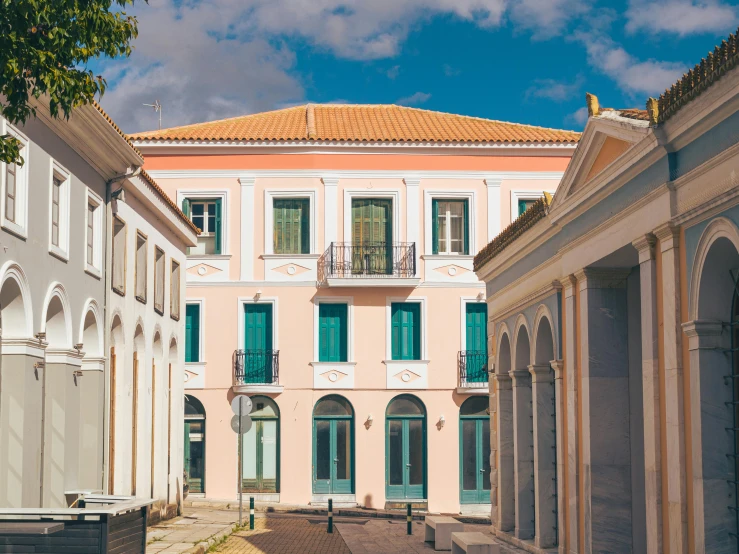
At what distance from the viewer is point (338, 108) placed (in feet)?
136

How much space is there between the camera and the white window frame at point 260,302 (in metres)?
36.0

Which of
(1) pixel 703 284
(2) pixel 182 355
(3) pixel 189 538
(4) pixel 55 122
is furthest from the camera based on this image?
(2) pixel 182 355

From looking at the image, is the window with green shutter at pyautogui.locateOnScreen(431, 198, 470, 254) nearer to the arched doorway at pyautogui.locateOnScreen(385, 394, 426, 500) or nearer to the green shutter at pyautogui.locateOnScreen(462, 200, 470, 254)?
the green shutter at pyautogui.locateOnScreen(462, 200, 470, 254)

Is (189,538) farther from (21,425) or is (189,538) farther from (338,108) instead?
(338,108)

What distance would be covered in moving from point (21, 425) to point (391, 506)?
20.1 meters

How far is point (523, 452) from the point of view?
21.9m

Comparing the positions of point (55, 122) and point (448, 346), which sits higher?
point (55, 122)

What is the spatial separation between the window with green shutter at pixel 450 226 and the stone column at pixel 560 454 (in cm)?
1795

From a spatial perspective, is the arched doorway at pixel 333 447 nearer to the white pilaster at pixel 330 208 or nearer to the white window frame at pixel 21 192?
the white pilaster at pixel 330 208

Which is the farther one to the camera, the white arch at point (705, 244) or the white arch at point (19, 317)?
the white arch at point (19, 317)

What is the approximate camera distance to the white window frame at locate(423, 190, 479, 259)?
36531 mm

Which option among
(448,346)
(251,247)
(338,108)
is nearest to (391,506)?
(448,346)

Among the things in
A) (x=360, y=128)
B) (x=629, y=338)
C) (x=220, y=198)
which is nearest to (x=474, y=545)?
(x=629, y=338)

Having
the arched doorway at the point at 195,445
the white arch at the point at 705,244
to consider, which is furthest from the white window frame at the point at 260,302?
the white arch at the point at 705,244
